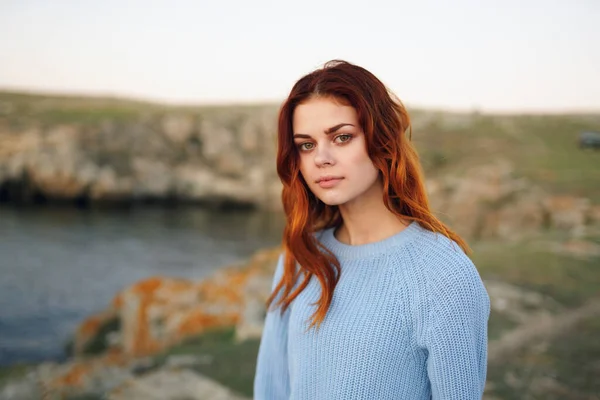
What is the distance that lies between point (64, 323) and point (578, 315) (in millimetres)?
15713

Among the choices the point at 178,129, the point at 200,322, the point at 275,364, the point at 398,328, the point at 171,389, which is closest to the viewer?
the point at 398,328

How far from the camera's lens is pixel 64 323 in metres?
17.0

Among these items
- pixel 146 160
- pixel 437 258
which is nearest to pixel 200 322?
pixel 437 258

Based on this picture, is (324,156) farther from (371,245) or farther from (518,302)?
(518,302)

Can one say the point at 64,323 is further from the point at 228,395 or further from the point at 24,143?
the point at 24,143

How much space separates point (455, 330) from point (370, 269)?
53 centimetres

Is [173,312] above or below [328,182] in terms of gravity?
below

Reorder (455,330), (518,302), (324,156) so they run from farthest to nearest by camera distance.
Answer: (518,302), (324,156), (455,330)

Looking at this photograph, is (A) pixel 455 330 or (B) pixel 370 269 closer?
(A) pixel 455 330

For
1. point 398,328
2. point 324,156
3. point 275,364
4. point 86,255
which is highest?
point 324,156

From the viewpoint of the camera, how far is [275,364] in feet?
9.54

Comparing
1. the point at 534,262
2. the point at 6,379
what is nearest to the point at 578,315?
the point at 534,262

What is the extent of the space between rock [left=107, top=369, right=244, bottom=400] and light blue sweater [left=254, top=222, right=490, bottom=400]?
11.9 feet

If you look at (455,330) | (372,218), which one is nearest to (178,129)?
(372,218)
